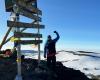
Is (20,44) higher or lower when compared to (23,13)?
lower

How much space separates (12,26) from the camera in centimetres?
1272

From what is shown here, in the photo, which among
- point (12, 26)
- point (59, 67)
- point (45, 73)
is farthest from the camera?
point (59, 67)

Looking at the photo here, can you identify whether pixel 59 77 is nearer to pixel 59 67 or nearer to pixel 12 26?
pixel 59 67

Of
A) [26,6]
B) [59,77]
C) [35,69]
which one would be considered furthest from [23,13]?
[59,77]

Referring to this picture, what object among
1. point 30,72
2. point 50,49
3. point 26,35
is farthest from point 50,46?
point 26,35

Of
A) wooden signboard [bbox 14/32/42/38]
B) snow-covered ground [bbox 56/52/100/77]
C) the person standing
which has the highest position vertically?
wooden signboard [bbox 14/32/42/38]

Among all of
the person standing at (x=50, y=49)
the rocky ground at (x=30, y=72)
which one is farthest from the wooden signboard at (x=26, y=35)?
the rocky ground at (x=30, y=72)

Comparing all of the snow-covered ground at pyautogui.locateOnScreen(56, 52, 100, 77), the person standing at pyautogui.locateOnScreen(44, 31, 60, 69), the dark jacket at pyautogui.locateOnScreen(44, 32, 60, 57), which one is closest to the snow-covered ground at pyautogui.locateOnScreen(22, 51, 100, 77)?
the snow-covered ground at pyautogui.locateOnScreen(56, 52, 100, 77)

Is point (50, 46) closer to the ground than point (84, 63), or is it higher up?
higher up

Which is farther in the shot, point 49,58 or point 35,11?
point 49,58

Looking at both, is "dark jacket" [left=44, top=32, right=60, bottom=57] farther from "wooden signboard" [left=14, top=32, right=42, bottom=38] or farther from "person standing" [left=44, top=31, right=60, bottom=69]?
"wooden signboard" [left=14, top=32, right=42, bottom=38]

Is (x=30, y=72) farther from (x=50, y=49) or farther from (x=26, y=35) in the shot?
(x=50, y=49)

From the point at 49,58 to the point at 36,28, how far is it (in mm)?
2431

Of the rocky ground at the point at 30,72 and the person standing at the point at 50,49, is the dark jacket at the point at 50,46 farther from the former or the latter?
the rocky ground at the point at 30,72
